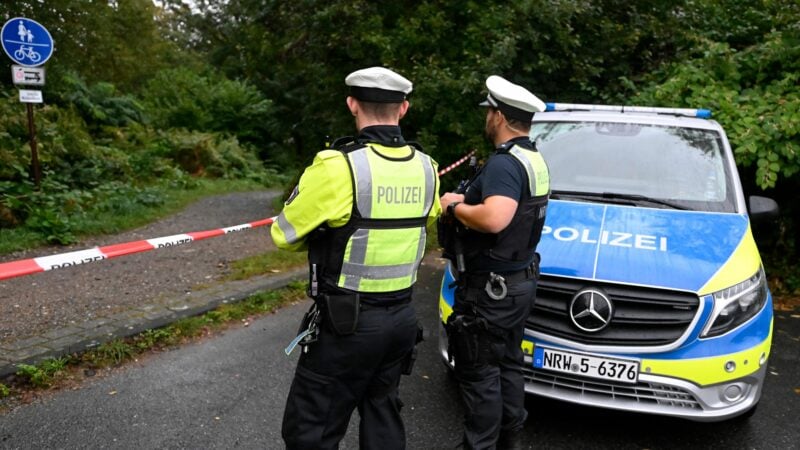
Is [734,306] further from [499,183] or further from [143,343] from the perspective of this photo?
[143,343]

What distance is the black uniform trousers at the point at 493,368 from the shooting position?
2.90 m

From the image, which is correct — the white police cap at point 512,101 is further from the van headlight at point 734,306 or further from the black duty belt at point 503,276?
the van headlight at point 734,306

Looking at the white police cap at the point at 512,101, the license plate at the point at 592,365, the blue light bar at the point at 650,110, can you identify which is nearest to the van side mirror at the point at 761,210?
the blue light bar at the point at 650,110

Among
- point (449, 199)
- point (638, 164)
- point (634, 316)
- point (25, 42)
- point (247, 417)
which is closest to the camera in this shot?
point (449, 199)

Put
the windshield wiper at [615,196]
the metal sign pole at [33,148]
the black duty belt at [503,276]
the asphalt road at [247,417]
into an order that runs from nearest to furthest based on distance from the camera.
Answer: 1. the black duty belt at [503,276]
2. the asphalt road at [247,417]
3. the windshield wiper at [615,196]
4. the metal sign pole at [33,148]

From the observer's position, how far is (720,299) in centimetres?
314

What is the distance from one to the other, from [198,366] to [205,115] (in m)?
16.3

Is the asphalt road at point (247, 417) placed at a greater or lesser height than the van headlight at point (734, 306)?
lesser

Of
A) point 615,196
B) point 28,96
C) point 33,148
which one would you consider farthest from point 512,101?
point 33,148

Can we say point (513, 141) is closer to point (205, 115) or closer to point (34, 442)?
point (34, 442)

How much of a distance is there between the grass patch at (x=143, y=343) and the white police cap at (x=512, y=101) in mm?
3163

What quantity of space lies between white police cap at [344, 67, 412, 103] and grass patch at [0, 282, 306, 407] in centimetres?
296

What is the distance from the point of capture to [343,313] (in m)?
2.37

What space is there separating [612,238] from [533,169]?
919 mm
